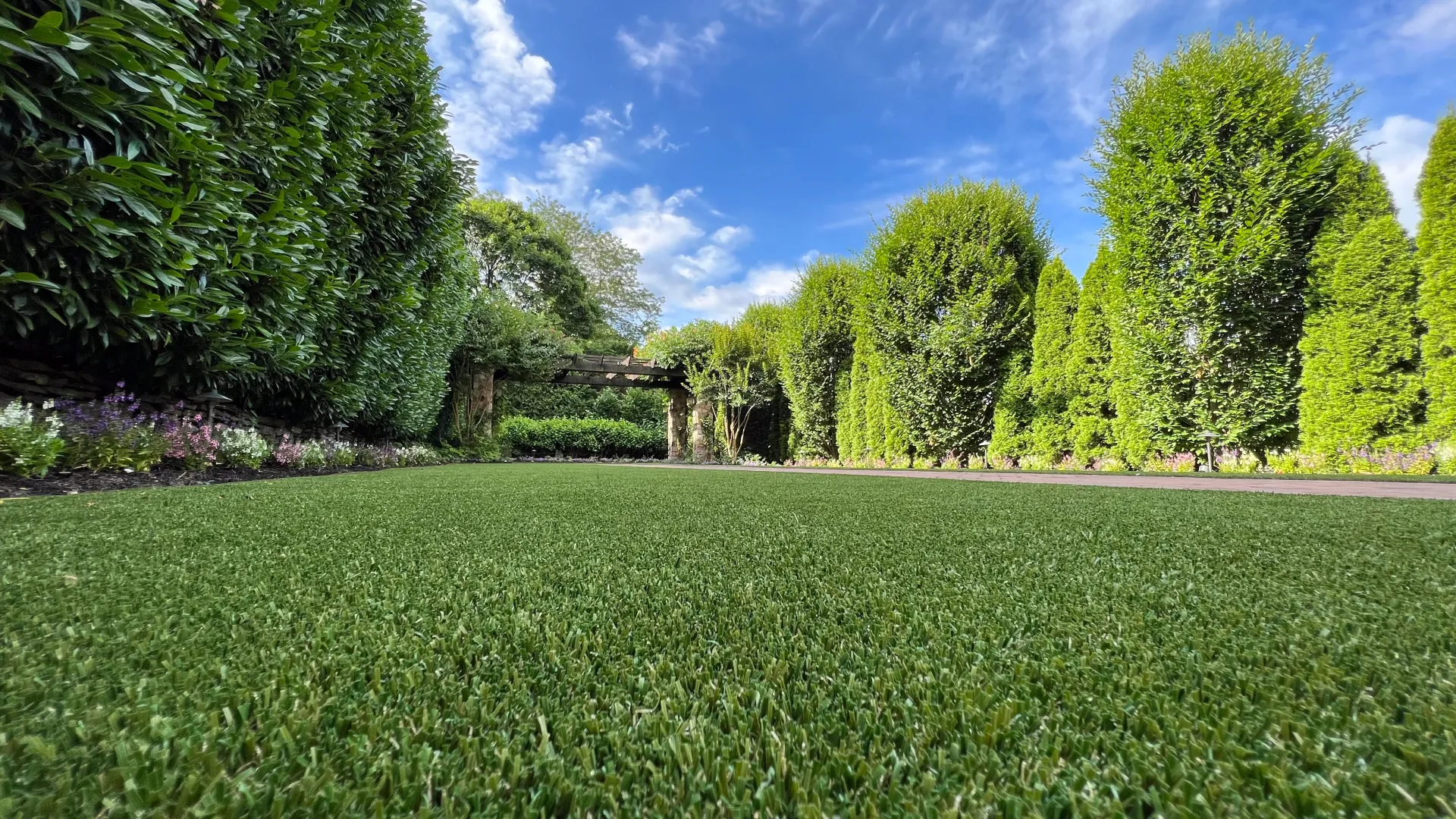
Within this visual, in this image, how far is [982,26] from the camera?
877 centimetres

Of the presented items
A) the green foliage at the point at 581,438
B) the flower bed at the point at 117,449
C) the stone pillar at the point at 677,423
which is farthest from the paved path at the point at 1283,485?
the green foliage at the point at 581,438

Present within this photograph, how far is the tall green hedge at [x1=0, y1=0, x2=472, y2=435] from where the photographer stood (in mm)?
2035

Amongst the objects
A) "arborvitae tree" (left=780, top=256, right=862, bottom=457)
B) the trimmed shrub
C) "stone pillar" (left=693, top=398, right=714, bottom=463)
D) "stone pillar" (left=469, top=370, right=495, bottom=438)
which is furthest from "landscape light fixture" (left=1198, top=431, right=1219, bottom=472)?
"stone pillar" (left=469, top=370, right=495, bottom=438)

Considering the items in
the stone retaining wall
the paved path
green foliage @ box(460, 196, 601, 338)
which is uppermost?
green foliage @ box(460, 196, 601, 338)

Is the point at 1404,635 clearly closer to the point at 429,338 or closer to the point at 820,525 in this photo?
the point at 820,525

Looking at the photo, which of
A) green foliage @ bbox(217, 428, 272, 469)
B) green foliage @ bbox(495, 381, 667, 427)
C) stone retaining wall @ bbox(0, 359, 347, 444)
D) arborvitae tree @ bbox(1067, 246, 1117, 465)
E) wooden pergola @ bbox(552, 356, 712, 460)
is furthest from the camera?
green foliage @ bbox(495, 381, 667, 427)

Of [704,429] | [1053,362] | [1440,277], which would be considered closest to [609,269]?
[704,429]

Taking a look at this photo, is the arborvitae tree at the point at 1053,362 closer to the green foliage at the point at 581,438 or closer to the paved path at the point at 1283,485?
the paved path at the point at 1283,485

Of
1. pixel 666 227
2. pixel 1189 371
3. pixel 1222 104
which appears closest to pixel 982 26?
pixel 1222 104

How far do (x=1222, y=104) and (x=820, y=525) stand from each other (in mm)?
7214

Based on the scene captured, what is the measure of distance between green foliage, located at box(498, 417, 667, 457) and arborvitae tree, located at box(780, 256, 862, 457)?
6342mm

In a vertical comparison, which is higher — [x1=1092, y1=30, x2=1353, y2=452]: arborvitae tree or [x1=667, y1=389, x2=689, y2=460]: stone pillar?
[x1=1092, y1=30, x2=1353, y2=452]: arborvitae tree

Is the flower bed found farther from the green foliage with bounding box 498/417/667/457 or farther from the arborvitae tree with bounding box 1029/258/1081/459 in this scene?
the arborvitae tree with bounding box 1029/258/1081/459

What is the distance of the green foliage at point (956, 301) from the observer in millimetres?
8031
